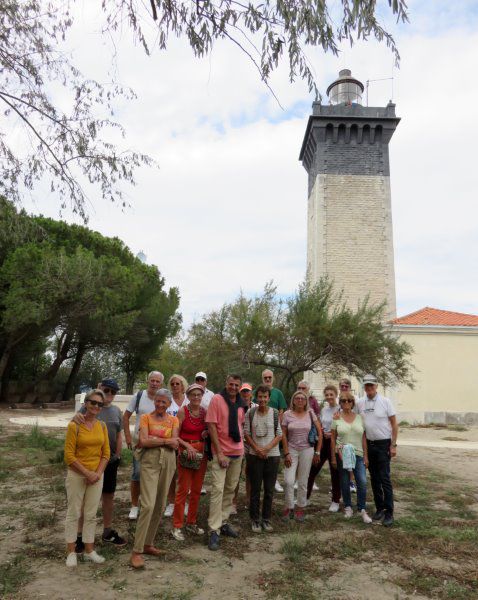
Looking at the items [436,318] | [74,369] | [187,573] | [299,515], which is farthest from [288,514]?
[74,369]

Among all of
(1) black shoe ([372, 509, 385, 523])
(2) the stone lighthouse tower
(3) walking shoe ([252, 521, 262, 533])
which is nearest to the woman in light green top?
(1) black shoe ([372, 509, 385, 523])

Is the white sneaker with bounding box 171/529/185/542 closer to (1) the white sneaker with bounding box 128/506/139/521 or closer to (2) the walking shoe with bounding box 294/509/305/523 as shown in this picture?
(1) the white sneaker with bounding box 128/506/139/521

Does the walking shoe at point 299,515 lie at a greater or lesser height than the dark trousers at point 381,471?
lesser

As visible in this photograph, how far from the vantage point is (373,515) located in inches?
231

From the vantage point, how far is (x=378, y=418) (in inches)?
229

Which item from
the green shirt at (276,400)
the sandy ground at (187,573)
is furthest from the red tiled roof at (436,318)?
the sandy ground at (187,573)

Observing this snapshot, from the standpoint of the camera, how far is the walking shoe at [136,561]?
4.10m

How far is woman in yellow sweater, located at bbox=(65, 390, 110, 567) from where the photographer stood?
13.9 feet

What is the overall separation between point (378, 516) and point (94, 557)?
3.32 m

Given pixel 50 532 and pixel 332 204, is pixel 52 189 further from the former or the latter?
pixel 332 204

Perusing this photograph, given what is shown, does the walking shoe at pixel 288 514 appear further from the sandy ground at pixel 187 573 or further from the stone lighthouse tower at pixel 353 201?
the stone lighthouse tower at pixel 353 201

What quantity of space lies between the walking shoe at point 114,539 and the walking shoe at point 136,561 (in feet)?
1.77

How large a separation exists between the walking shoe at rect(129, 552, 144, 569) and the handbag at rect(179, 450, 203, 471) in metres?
1.06

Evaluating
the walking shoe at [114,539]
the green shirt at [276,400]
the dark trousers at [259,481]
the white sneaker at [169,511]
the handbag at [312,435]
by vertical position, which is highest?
the green shirt at [276,400]
